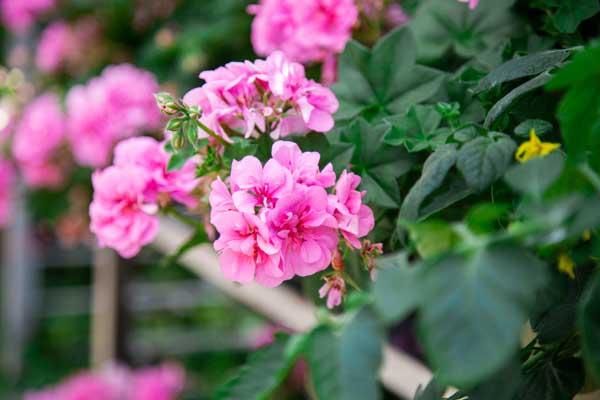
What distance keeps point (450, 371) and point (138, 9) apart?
4.98 feet

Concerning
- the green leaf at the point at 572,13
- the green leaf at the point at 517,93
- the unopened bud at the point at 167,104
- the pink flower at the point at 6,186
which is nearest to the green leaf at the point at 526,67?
the green leaf at the point at 517,93

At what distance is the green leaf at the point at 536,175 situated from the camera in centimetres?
34

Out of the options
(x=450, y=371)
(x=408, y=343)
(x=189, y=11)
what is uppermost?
(x=450, y=371)

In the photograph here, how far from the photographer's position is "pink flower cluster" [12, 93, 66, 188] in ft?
4.68

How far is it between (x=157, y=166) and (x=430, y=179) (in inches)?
12.0

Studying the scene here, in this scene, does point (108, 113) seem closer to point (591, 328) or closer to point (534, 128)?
point (534, 128)

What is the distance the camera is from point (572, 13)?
625mm

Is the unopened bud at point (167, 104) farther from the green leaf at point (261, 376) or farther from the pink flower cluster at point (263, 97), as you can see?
the green leaf at point (261, 376)

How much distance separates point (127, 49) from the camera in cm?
170

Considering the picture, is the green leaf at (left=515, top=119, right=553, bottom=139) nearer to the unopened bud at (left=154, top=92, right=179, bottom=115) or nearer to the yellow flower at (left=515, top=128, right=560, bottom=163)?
the yellow flower at (left=515, top=128, right=560, bottom=163)

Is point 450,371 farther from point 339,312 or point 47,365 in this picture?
point 47,365

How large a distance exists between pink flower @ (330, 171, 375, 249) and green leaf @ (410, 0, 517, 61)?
30 cm

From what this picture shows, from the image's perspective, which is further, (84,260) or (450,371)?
(84,260)

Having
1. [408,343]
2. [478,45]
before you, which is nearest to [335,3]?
[478,45]
